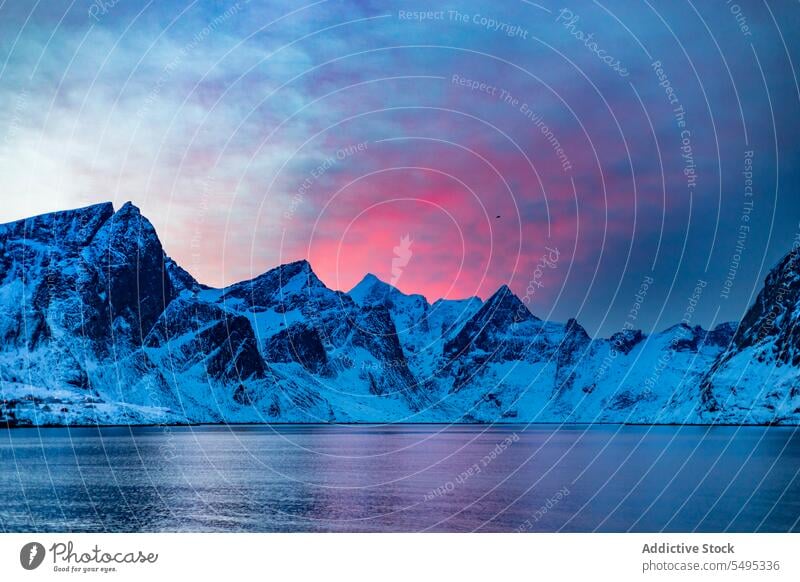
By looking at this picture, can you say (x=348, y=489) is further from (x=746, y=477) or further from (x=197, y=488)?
(x=746, y=477)
